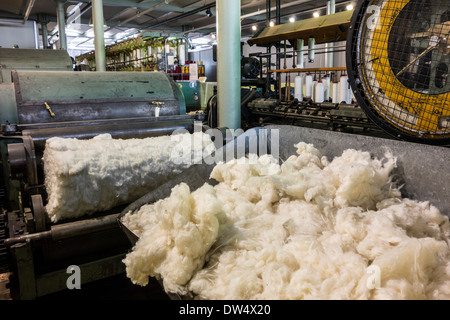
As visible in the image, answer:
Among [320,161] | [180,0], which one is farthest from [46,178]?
[180,0]

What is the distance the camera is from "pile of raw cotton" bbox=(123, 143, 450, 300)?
2.83 ft

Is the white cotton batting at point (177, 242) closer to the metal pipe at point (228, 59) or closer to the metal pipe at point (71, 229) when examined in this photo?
the metal pipe at point (71, 229)

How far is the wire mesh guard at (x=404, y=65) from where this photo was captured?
1.25m

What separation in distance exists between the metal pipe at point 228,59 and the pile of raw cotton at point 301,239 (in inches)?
58.5

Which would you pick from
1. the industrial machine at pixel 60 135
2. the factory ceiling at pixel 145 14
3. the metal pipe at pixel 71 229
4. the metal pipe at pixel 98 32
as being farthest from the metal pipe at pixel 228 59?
the factory ceiling at pixel 145 14

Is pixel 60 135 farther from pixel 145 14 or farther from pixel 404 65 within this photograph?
pixel 145 14

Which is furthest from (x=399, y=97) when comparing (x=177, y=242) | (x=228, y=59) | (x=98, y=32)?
(x=98, y=32)

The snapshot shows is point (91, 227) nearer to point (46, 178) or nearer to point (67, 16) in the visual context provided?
point (46, 178)

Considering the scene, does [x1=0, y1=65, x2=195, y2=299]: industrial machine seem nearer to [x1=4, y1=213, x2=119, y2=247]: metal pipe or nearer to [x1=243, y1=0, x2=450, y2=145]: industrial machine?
[x1=4, y1=213, x2=119, y2=247]: metal pipe

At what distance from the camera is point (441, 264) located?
2.99 feet

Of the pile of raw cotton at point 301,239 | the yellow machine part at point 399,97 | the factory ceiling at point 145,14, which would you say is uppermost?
the factory ceiling at point 145,14

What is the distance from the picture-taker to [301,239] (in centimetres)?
107

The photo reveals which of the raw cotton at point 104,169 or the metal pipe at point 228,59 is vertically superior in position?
the metal pipe at point 228,59

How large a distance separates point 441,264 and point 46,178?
195cm
